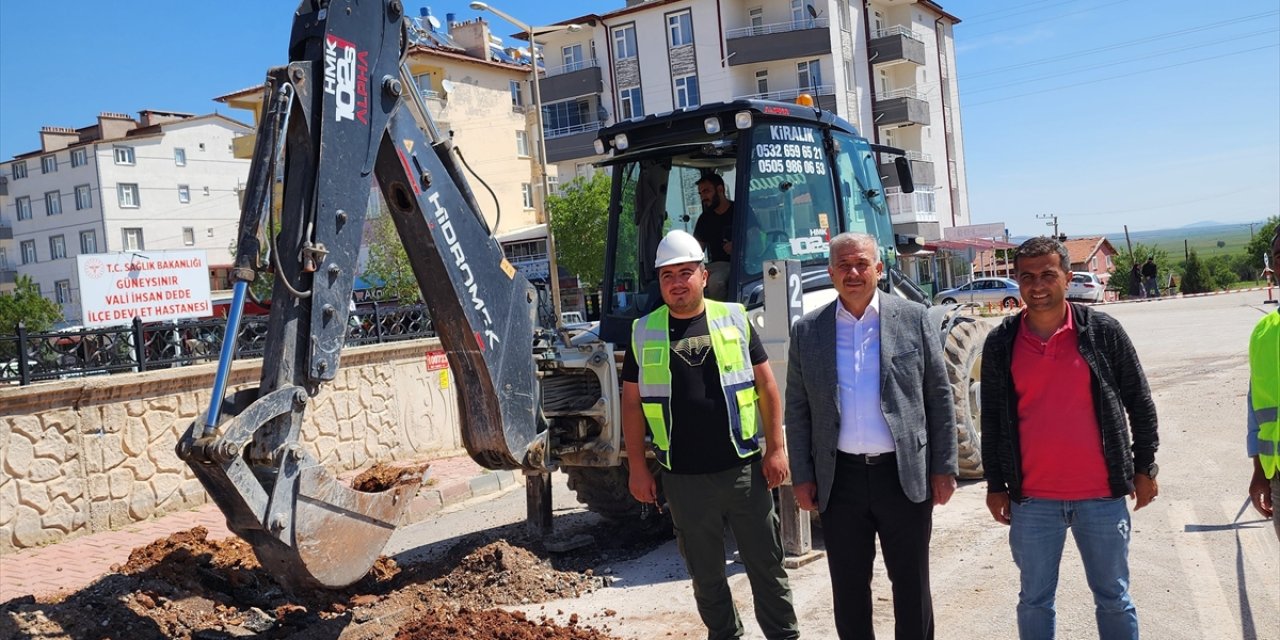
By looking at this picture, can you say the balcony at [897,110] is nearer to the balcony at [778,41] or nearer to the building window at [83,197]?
the balcony at [778,41]

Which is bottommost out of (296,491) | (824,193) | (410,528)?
(410,528)

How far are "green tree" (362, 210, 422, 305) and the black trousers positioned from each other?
34.0 metres

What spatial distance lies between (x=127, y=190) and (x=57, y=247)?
7877mm

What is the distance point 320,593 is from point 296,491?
61.7 inches

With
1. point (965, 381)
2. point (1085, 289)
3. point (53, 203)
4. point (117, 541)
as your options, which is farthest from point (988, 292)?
point (53, 203)

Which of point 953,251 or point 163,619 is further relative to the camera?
point 953,251

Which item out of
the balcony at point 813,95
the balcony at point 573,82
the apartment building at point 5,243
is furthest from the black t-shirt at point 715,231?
the apartment building at point 5,243

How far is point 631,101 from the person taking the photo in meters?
45.5

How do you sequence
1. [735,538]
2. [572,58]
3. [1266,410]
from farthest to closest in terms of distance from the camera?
[572,58], [735,538], [1266,410]

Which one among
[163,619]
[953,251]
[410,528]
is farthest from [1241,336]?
[953,251]

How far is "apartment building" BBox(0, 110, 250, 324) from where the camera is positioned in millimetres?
56375

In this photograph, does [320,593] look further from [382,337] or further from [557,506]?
[382,337]

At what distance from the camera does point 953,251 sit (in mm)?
49125

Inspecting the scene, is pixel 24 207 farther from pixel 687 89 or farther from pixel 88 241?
pixel 687 89
